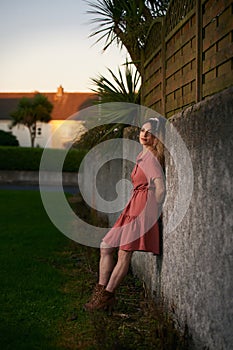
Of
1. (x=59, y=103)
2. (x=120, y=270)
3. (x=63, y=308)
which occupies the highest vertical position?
(x=59, y=103)

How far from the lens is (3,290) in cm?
546

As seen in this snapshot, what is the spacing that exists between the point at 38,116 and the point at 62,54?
117 ft

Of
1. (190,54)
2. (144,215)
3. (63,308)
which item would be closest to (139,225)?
(144,215)

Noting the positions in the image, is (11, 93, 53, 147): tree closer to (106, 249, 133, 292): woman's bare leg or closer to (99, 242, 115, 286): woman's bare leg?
(99, 242, 115, 286): woman's bare leg

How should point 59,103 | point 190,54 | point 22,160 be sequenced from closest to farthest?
point 190,54 < point 22,160 < point 59,103

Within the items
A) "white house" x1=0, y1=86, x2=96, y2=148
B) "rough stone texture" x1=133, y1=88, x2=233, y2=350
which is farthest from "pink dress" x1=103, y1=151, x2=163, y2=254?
"white house" x1=0, y1=86, x2=96, y2=148

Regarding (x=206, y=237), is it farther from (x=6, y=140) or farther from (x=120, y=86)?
(x=6, y=140)

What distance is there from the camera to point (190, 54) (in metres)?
4.14

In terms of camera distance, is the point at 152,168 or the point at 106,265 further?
the point at 106,265

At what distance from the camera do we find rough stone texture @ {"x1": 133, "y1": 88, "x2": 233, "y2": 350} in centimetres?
288

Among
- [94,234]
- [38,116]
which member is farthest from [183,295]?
[38,116]

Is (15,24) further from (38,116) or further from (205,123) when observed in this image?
(38,116)

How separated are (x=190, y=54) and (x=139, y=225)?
1.35 meters

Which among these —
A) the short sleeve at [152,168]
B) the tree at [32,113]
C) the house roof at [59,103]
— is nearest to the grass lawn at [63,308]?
the short sleeve at [152,168]
